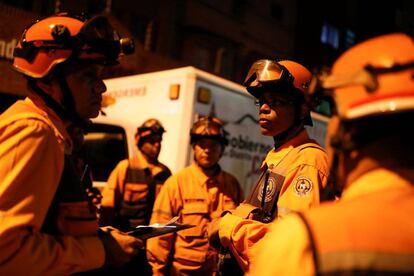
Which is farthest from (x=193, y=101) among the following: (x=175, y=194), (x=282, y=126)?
(x=282, y=126)

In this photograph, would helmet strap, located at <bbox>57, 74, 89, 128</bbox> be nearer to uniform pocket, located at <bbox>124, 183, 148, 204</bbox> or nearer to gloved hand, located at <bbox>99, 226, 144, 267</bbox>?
gloved hand, located at <bbox>99, 226, 144, 267</bbox>

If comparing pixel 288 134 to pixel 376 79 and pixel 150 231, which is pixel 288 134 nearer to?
pixel 150 231

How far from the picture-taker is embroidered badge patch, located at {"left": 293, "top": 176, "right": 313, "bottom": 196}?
2.42 metres

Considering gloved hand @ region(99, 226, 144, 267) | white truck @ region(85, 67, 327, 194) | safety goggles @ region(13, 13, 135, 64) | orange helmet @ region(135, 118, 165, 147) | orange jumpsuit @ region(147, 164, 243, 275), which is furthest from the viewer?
white truck @ region(85, 67, 327, 194)

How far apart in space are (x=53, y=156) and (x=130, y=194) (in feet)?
10.3

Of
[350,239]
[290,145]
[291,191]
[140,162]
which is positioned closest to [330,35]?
[140,162]

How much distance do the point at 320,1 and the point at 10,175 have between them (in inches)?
1019

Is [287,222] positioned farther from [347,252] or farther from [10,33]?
[10,33]

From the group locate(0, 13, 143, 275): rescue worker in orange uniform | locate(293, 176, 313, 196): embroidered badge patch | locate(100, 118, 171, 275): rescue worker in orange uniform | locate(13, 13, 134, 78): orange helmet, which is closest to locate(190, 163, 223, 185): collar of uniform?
locate(100, 118, 171, 275): rescue worker in orange uniform

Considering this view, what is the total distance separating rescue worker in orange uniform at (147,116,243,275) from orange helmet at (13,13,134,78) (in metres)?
2.30

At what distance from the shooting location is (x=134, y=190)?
4906 millimetres

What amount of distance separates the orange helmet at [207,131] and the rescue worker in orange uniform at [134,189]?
62 cm

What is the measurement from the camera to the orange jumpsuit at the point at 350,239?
1.00 meters

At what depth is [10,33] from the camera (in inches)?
388
